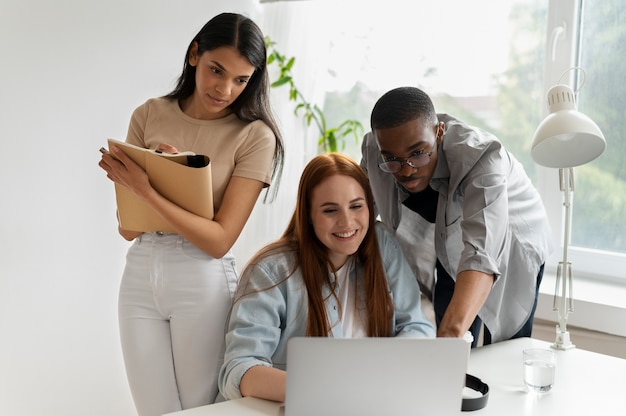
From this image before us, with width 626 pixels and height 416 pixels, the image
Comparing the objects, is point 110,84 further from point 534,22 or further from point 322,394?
point 322,394

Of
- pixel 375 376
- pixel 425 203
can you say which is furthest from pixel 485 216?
pixel 375 376

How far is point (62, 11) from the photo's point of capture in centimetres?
265

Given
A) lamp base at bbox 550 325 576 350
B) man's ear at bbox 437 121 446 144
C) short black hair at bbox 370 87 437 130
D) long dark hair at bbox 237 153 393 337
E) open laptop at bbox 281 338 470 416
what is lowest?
lamp base at bbox 550 325 576 350

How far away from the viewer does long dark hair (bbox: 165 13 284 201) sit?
1855mm

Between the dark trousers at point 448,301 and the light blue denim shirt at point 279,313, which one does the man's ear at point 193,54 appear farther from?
the dark trousers at point 448,301

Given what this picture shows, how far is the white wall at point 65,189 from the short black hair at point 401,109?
1.41 m

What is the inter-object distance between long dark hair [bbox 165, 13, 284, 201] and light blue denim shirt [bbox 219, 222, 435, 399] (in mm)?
364

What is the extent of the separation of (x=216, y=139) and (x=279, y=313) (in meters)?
0.52

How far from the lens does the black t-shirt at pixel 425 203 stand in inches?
77.4

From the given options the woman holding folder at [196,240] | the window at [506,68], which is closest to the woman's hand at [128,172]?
the woman holding folder at [196,240]

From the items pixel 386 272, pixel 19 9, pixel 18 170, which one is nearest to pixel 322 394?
pixel 386 272

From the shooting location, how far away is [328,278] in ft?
5.80

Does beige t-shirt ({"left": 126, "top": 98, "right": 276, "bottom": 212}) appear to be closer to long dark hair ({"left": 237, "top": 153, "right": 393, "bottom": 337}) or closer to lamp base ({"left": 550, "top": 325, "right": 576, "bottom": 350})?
long dark hair ({"left": 237, "top": 153, "right": 393, "bottom": 337})

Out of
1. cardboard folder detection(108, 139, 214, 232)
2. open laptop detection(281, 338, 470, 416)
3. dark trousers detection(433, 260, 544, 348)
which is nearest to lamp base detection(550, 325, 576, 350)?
dark trousers detection(433, 260, 544, 348)
